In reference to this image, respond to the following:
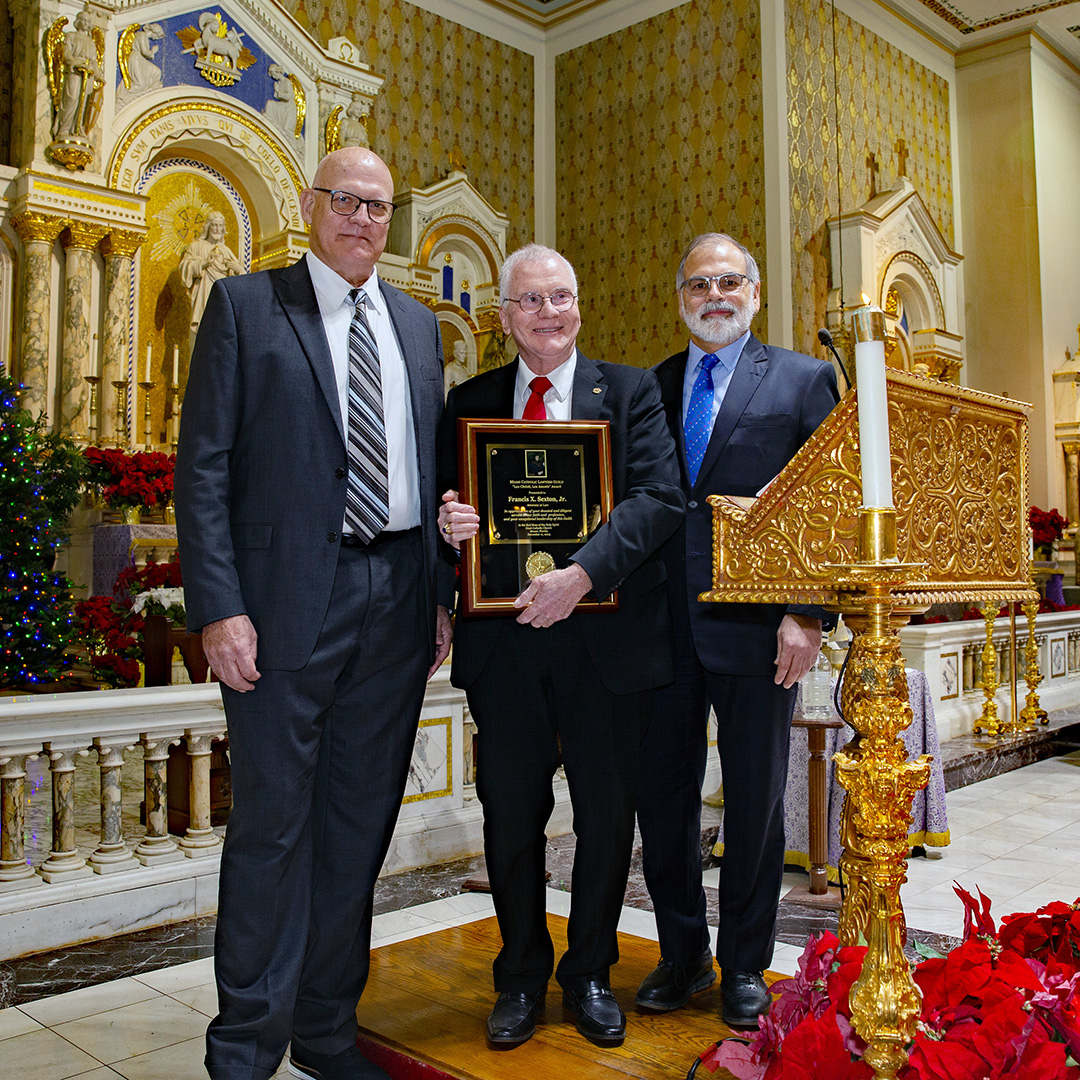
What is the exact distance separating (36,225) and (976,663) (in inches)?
282

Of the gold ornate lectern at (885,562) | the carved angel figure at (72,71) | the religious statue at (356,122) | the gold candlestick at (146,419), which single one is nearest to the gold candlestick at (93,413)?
the gold candlestick at (146,419)

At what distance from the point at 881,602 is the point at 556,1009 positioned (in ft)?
4.50

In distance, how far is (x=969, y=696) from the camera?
7215 mm

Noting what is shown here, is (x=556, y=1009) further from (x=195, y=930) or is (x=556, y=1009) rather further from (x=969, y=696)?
(x=969, y=696)

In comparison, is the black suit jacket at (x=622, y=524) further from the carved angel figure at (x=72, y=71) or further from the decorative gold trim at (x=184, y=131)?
the decorative gold trim at (x=184, y=131)

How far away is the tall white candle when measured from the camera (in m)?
1.30

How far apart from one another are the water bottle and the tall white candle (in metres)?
2.87

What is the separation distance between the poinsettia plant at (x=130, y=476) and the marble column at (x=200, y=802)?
3.51m

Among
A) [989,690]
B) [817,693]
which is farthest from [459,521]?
[989,690]

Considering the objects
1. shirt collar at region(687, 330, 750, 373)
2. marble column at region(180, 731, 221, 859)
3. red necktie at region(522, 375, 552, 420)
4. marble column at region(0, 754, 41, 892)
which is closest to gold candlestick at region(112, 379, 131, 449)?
marble column at region(180, 731, 221, 859)

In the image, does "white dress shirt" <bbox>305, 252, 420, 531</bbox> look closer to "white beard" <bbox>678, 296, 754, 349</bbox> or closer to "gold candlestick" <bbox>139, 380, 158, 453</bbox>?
"white beard" <bbox>678, 296, 754, 349</bbox>

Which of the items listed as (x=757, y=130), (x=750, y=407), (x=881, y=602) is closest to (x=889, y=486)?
(x=881, y=602)

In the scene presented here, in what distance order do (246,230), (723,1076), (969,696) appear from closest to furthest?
(723,1076) → (969,696) → (246,230)

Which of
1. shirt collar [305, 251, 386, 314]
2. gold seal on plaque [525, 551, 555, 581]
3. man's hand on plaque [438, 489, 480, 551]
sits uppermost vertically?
shirt collar [305, 251, 386, 314]
